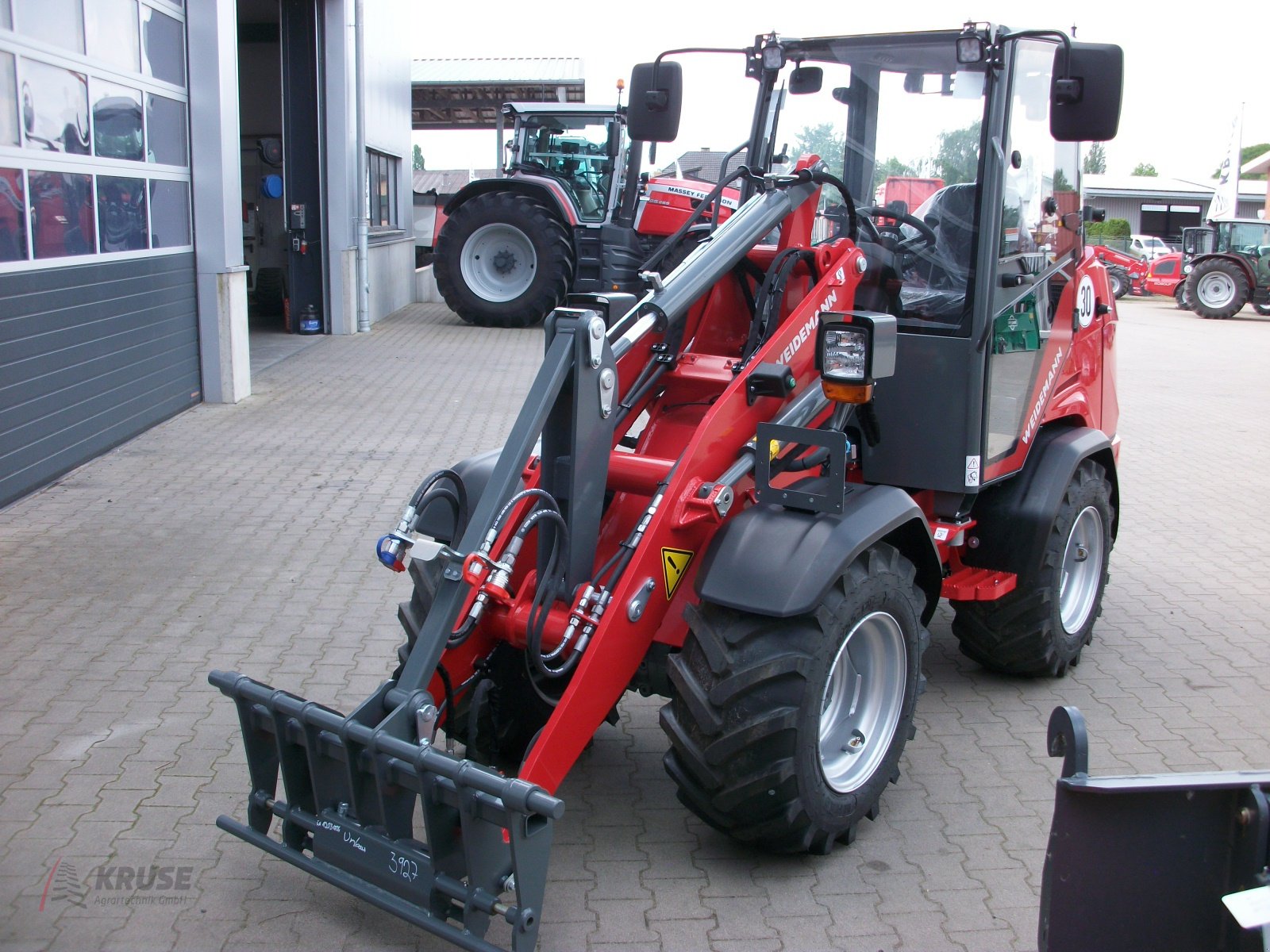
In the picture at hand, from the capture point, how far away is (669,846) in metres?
3.69

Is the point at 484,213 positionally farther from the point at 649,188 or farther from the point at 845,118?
the point at 845,118

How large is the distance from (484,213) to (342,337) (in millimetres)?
2828

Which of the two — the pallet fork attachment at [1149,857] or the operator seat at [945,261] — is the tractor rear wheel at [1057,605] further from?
the pallet fork attachment at [1149,857]

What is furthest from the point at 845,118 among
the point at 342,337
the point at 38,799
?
the point at 342,337

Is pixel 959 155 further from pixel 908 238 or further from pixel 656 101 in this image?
pixel 656 101

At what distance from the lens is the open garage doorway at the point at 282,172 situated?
14.6m

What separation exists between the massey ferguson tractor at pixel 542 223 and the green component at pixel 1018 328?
11.5m

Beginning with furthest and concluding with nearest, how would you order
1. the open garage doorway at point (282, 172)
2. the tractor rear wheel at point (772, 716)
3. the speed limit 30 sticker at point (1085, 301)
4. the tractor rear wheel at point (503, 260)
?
1. the tractor rear wheel at point (503, 260)
2. the open garage doorway at point (282, 172)
3. the speed limit 30 sticker at point (1085, 301)
4. the tractor rear wheel at point (772, 716)

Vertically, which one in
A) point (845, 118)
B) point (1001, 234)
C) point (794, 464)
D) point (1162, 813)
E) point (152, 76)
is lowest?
point (1162, 813)

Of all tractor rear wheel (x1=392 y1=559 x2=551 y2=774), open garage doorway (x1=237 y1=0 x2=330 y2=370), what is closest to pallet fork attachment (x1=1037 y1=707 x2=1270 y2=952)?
tractor rear wheel (x1=392 y1=559 x2=551 y2=774)

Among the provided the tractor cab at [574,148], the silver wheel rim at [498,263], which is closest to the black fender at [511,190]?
the tractor cab at [574,148]

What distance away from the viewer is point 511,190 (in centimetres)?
1692

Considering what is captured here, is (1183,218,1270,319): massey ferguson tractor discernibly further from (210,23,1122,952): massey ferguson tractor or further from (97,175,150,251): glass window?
(210,23,1122,952): massey ferguson tractor

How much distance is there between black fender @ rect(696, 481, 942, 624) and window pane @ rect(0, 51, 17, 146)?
585cm
